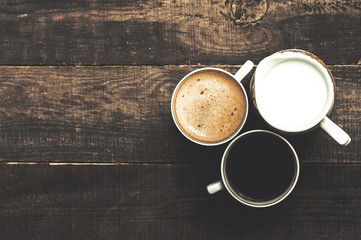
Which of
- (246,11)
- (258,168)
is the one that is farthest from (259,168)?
(246,11)

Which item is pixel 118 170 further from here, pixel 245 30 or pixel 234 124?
pixel 245 30

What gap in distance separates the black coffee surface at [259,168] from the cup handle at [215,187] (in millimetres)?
25

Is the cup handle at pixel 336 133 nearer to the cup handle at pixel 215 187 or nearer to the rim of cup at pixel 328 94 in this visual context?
the rim of cup at pixel 328 94

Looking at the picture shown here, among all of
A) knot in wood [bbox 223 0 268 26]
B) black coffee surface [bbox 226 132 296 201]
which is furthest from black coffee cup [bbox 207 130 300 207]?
knot in wood [bbox 223 0 268 26]

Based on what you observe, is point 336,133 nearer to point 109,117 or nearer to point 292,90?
point 292,90

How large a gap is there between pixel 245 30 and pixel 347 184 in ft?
1.44

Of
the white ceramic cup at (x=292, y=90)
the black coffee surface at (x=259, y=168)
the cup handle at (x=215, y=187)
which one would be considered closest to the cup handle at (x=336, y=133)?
the white ceramic cup at (x=292, y=90)

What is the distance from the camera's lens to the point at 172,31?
899 mm

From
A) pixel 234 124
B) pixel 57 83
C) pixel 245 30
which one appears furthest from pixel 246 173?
pixel 57 83

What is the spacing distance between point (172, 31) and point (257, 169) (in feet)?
1.26

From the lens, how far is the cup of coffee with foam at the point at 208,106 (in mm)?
841

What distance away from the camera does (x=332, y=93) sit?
29.6 inches

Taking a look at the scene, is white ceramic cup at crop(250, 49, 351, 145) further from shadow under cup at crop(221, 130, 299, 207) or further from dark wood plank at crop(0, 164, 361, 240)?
dark wood plank at crop(0, 164, 361, 240)

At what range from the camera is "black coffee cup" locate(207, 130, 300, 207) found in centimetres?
82
